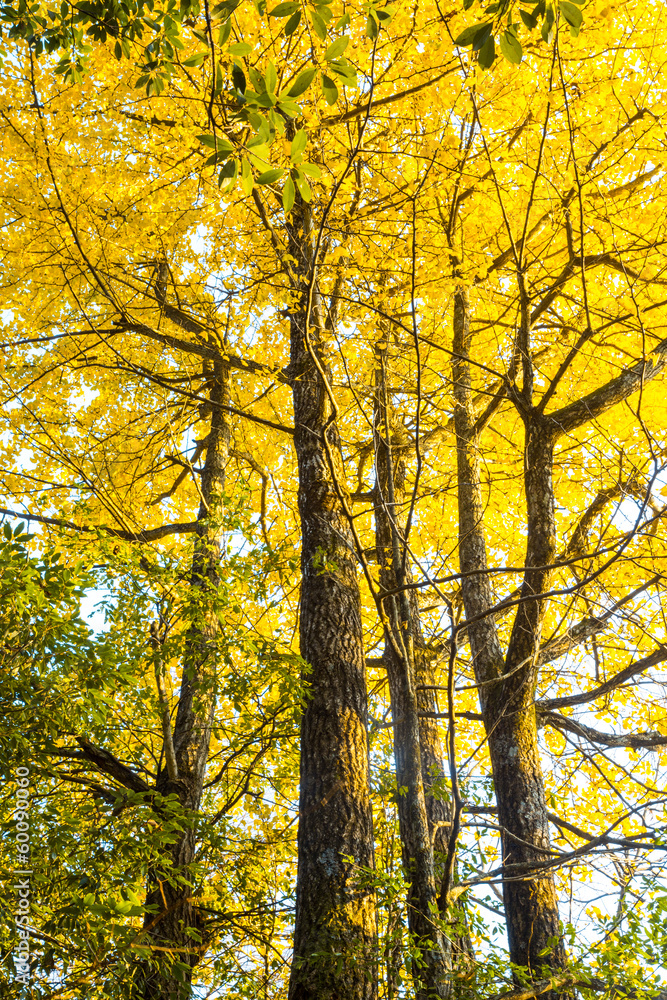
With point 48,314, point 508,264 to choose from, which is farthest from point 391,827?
point 48,314

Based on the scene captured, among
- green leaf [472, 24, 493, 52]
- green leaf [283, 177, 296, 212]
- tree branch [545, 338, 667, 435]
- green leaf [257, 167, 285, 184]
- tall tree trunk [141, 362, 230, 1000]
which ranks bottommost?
tall tree trunk [141, 362, 230, 1000]

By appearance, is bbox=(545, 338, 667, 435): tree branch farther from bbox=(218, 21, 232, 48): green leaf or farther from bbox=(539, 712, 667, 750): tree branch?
bbox=(218, 21, 232, 48): green leaf

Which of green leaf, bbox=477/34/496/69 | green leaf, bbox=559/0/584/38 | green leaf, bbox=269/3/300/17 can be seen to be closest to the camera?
green leaf, bbox=269/3/300/17

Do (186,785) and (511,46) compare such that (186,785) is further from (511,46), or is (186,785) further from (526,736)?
(511,46)

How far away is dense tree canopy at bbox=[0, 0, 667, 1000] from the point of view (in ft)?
7.19

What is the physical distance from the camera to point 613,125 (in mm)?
4648

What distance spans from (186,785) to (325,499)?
6.52 feet

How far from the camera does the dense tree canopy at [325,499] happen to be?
7.19ft

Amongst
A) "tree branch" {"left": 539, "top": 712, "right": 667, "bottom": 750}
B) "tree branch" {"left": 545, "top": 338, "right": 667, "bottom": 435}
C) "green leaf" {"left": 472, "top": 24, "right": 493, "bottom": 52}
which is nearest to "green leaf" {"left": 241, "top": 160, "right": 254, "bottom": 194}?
"green leaf" {"left": 472, "top": 24, "right": 493, "bottom": 52}

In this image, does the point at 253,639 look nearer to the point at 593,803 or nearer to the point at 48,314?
the point at 48,314

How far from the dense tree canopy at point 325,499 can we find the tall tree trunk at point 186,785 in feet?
0.11

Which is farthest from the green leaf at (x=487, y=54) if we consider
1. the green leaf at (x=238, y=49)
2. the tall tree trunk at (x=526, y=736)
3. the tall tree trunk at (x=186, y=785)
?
the tall tree trunk at (x=186, y=785)

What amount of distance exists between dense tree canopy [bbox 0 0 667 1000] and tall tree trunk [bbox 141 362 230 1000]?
3 cm

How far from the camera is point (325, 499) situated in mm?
3787
